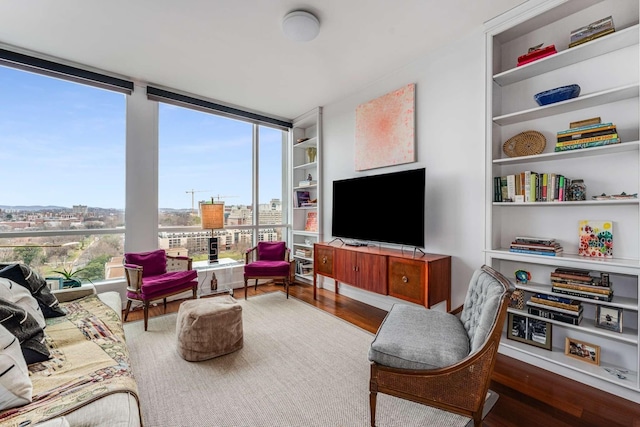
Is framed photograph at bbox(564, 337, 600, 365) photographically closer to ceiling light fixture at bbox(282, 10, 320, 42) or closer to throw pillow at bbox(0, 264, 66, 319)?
ceiling light fixture at bbox(282, 10, 320, 42)

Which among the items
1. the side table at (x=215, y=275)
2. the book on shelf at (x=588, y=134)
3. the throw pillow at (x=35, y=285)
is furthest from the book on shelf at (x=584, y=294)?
the throw pillow at (x=35, y=285)

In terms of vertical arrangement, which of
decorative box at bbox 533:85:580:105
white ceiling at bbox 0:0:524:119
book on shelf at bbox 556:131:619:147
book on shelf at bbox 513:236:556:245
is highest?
white ceiling at bbox 0:0:524:119

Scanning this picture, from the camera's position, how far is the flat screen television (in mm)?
2736

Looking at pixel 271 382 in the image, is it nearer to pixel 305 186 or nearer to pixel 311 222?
pixel 311 222

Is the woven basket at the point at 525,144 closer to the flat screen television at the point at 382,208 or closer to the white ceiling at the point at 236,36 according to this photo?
the flat screen television at the point at 382,208

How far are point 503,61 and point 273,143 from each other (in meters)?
3.32

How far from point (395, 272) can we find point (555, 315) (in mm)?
1215

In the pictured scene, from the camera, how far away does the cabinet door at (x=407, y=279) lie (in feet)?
8.34

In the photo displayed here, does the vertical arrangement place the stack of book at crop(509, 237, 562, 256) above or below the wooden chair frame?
above

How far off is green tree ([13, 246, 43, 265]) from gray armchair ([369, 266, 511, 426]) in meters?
3.57

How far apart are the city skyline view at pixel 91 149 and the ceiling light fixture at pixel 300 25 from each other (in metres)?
2.21

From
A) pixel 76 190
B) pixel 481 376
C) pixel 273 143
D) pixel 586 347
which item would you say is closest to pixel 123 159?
pixel 76 190

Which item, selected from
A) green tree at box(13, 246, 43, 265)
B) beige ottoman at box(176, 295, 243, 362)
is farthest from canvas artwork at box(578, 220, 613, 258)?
green tree at box(13, 246, 43, 265)

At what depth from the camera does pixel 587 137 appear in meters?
1.90
